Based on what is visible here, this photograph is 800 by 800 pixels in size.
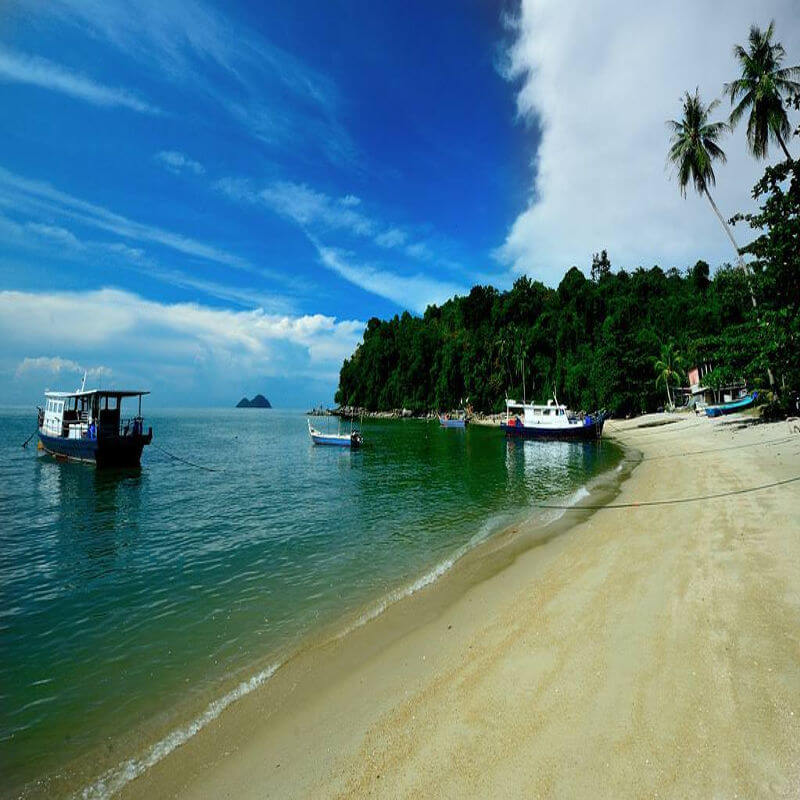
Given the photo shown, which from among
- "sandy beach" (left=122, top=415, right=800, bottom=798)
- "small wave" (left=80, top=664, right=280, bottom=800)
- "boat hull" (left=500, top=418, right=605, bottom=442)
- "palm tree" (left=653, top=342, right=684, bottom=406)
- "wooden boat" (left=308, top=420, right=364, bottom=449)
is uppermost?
"palm tree" (left=653, top=342, right=684, bottom=406)

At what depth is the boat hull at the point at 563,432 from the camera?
144 ft

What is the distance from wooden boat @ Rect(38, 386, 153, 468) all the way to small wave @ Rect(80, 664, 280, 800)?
3059 centimetres

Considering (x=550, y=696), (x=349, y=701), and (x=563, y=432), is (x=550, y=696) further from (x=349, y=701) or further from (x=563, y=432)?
(x=563, y=432)

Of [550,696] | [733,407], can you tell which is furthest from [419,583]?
[733,407]

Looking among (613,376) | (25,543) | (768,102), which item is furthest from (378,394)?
(25,543)

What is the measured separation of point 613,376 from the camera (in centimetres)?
6488

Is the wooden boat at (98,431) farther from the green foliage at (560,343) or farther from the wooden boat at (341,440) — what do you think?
the green foliage at (560,343)

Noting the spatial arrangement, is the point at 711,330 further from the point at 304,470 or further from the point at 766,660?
the point at 766,660

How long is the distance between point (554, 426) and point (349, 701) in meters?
44.0

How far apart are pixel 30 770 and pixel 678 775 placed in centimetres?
715

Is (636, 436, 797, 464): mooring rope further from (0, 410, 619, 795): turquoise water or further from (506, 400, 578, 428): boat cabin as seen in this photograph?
(506, 400, 578, 428): boat cabin

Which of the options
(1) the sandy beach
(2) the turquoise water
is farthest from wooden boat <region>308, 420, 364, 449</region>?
(1) the sandy beach

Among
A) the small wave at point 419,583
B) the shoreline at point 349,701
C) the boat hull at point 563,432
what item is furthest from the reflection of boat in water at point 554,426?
the shoreline at point 349,701

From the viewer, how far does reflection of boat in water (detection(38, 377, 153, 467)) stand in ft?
104
